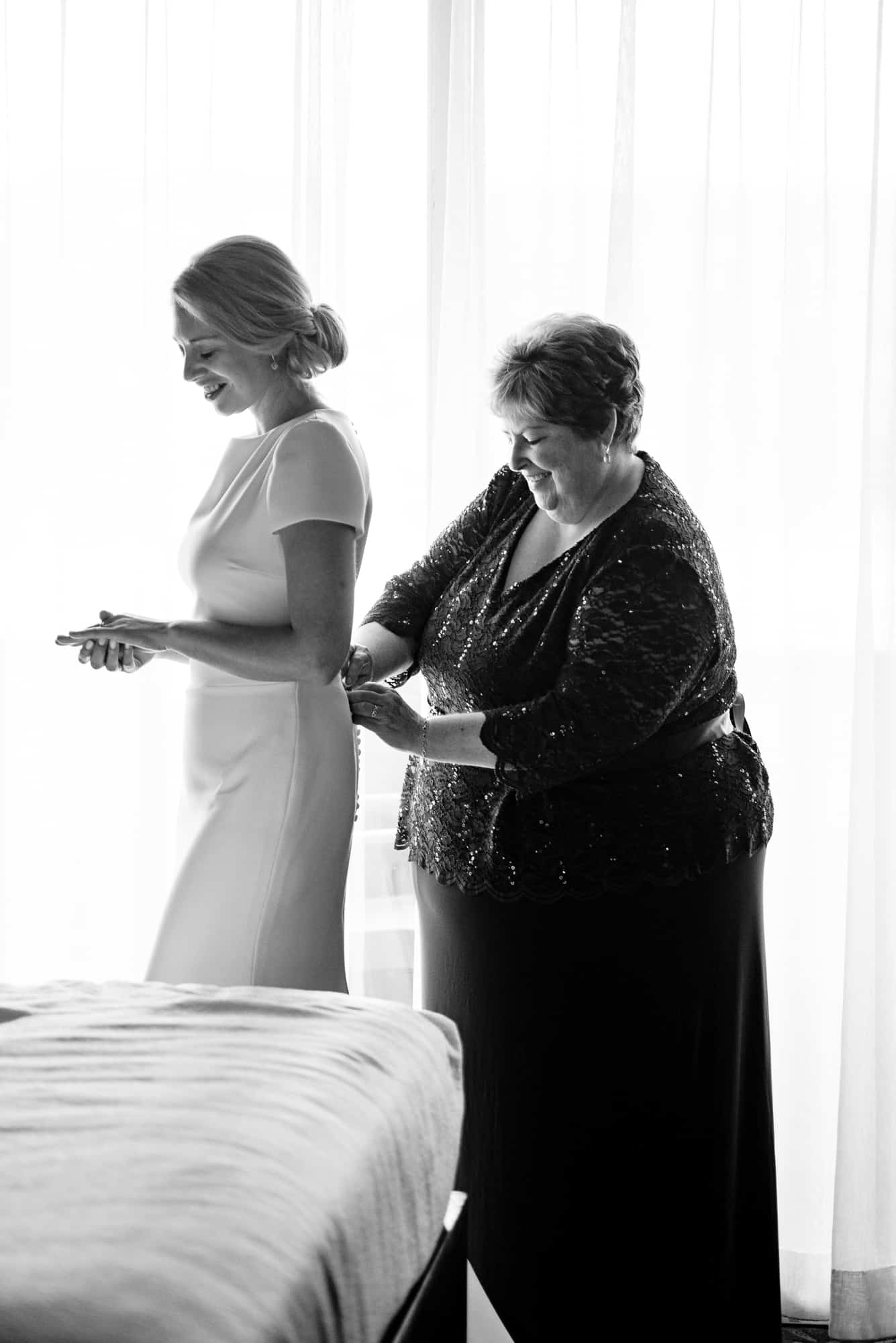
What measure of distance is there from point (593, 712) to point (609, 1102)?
1.83ft

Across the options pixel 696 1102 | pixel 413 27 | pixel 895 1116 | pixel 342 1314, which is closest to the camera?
pixel 342 1314

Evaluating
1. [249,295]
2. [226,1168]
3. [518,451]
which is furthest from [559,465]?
[226,1168]

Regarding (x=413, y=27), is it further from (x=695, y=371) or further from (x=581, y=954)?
(x=581, y=954)

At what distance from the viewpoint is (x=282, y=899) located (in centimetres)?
171

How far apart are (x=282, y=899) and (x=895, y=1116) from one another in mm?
1258

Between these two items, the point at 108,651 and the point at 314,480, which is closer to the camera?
the point at 314,480

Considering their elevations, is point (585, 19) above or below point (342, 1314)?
above

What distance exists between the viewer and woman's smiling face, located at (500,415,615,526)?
5.86ft

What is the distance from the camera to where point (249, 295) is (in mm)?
1718

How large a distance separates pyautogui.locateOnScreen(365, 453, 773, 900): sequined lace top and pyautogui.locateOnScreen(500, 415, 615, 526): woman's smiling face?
66mm

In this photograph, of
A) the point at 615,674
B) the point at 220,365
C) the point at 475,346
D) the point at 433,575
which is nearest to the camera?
the point at 615,674

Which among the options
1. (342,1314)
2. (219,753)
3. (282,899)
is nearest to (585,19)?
(219,753)

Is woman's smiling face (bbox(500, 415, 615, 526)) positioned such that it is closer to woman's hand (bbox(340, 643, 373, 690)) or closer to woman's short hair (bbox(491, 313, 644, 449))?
woman's short hair (bbox(491, 313, 644, 449))

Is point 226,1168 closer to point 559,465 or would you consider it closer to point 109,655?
point 109,655
